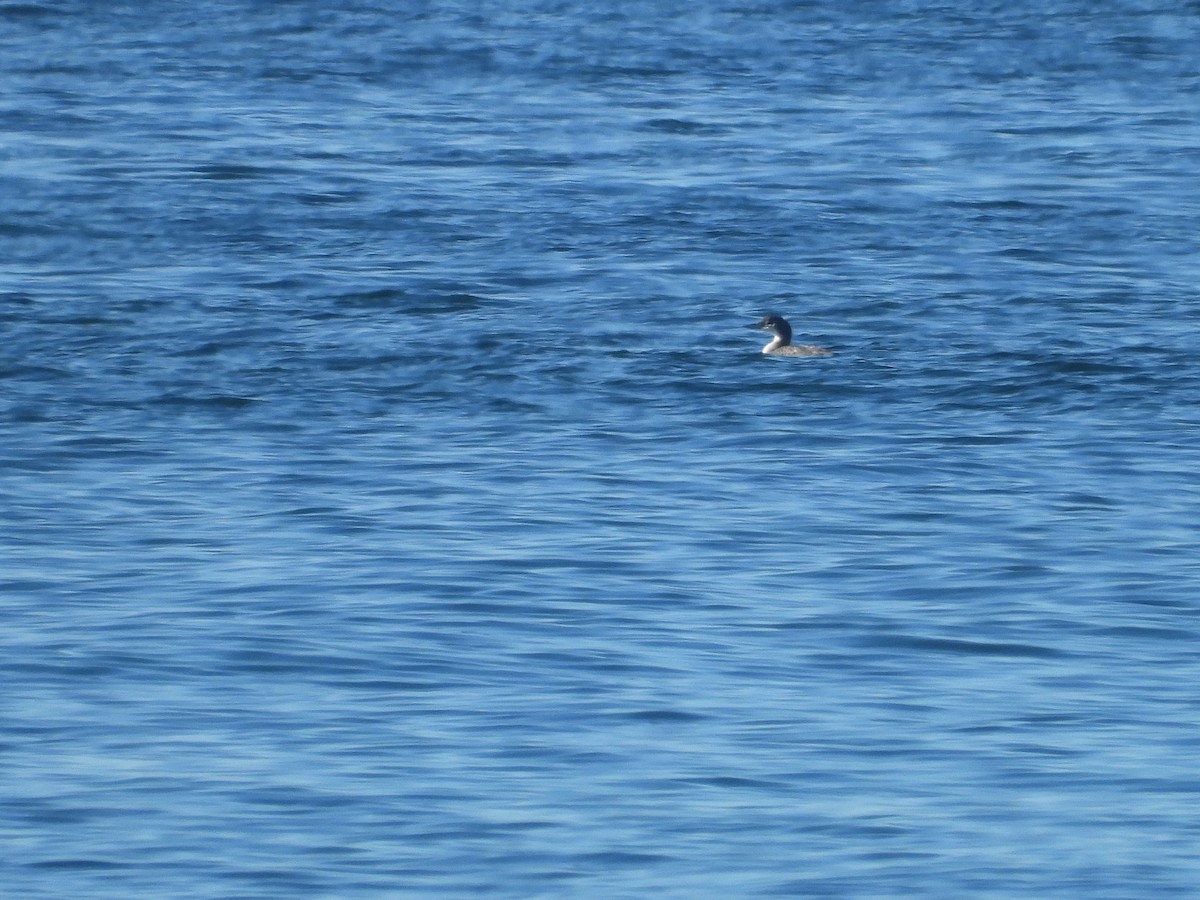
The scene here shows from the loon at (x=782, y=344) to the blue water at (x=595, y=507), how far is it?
0.36 metres

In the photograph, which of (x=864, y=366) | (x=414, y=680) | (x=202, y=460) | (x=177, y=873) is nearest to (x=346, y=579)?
(x=414, y=680)

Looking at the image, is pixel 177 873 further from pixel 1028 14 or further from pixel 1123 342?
pixel 1028 14

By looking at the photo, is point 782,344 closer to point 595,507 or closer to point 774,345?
point 774,345

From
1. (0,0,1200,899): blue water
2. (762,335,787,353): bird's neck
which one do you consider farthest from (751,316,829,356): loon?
(0,0,1200,899): blue water

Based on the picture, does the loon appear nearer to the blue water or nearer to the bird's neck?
the bird's neck

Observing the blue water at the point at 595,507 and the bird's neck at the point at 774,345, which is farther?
the bird's neck at the point at 774,345

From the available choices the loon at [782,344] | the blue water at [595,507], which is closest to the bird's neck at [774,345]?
the loon at [782,344]

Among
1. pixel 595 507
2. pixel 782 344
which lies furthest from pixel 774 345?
pixel 595 507

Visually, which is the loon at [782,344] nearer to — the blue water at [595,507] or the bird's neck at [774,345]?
the bird's neck at [774,345]

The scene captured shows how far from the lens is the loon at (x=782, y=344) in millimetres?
19125

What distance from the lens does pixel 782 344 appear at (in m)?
19.3

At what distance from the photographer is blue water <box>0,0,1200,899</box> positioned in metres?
10.2

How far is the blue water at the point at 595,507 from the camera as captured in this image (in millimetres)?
10195

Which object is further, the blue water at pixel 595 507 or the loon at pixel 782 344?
the loon at pixel 782 344
